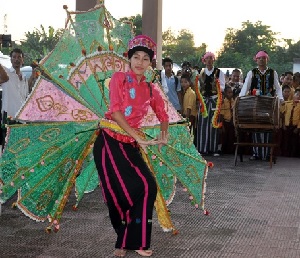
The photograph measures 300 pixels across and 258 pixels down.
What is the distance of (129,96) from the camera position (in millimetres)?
5207

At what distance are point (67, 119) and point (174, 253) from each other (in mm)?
1479

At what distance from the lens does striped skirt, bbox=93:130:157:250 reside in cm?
512

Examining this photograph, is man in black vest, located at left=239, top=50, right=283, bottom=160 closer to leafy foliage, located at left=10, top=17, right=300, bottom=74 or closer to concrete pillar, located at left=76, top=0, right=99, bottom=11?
concrete pillar, located at left=76, top=0, right=99, bottom=11

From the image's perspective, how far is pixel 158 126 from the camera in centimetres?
607

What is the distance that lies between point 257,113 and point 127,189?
6.44 metres

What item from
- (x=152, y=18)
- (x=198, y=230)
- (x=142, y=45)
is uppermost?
(x=152, y=18)

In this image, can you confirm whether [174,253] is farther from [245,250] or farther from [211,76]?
[211,76]

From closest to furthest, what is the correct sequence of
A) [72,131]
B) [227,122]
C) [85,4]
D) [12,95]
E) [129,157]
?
[129,157] → [72,131] → [12,95] → [85,4] → [227,122]

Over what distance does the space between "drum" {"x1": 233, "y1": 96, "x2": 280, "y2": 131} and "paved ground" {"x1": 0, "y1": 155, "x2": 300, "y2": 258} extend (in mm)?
2445

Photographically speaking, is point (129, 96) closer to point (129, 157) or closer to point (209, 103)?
point (129, 157)

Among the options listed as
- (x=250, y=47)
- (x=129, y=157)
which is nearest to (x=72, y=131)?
(x=129, y=157)

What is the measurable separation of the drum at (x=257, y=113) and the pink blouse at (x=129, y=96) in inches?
242

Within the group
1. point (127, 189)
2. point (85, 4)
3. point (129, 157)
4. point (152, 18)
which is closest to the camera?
point (127, 189)

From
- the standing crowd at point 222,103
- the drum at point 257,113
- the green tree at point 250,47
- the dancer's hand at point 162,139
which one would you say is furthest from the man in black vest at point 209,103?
the green tree at point 250,47
